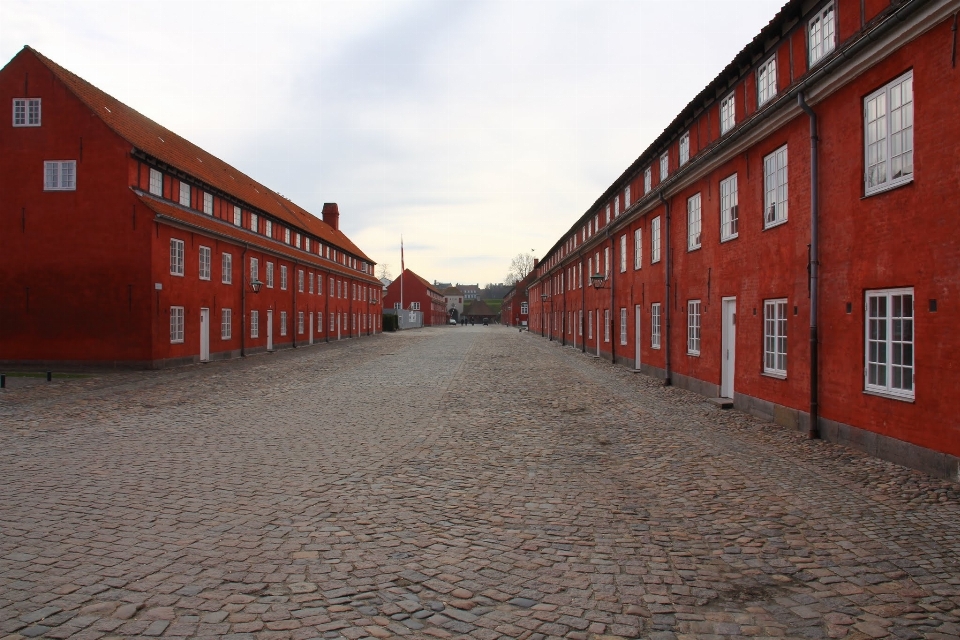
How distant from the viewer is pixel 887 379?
319 inches

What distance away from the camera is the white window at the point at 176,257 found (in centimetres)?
2248

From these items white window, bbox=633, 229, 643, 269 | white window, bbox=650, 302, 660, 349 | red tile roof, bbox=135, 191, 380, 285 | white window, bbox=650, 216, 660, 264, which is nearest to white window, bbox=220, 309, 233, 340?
red tile roof, bbox=135, 191, 380, 285

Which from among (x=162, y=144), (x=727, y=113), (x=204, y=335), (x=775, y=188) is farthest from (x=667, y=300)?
(x=162, y=144)

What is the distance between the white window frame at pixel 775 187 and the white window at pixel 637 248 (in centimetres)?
946

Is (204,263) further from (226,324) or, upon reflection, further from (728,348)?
(728,348)

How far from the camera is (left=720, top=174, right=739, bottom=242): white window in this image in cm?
1323

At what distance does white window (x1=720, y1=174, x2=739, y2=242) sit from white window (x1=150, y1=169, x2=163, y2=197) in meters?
19.4

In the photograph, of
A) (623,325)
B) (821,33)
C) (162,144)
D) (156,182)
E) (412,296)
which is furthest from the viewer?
(412,296)

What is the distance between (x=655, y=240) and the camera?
19.5 meters

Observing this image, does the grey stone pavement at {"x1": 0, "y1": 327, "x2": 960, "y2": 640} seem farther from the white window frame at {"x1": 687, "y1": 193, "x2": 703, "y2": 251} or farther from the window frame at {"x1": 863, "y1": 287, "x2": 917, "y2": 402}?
the white window frame at {"x1": 687, "y1": 193, "x2": 703, "y2": 251}

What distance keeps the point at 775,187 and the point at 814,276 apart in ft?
8.35

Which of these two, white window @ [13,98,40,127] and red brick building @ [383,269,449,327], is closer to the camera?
white window @ [13,98,40,127]

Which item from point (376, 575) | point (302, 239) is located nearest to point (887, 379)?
point (376, 575)

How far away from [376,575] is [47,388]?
15550 mm
